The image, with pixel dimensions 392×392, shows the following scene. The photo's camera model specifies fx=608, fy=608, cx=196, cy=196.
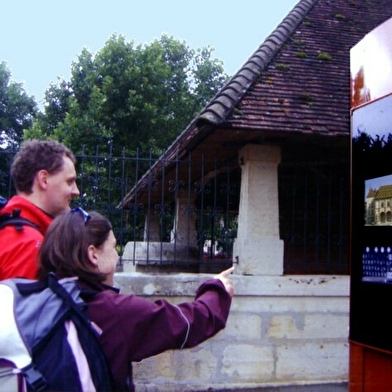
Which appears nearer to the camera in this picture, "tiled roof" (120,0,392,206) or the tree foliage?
"tiled roof" (120,0,392,206)

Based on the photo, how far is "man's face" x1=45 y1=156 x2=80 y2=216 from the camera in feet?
8.46

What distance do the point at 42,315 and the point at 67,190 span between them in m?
0.89

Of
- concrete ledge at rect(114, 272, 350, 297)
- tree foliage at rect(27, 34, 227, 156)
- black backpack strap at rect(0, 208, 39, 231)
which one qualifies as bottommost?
concrete ledge at rect(114, 272, 350, 297)

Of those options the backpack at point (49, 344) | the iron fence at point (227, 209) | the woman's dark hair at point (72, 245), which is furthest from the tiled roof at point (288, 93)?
the backpack at point (49, 344)

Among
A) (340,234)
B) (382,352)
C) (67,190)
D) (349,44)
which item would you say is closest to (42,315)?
(67,190)

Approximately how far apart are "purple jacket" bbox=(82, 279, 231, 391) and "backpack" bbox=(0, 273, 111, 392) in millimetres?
47

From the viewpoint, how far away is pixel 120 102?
2048 cm

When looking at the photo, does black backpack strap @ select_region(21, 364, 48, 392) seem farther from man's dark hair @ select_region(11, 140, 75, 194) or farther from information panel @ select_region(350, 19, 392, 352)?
information panel @ select_region(350, 19, 392, 352)

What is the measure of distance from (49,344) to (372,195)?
185 cm

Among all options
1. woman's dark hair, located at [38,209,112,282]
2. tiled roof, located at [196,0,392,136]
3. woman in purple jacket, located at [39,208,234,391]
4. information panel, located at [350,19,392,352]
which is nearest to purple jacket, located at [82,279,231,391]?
woman in purple jacket, located at [39,208,234,391]

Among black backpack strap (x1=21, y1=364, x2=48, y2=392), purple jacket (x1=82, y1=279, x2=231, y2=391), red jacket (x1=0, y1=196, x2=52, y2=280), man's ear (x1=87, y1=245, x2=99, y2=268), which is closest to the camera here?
black backpack strap (x1=21, y1=364, x2=48, y2=392)

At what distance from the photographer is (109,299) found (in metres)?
1.96

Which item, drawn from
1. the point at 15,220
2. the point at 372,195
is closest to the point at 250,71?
the point at 372,195

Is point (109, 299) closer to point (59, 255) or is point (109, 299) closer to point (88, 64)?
point (59, 255)
